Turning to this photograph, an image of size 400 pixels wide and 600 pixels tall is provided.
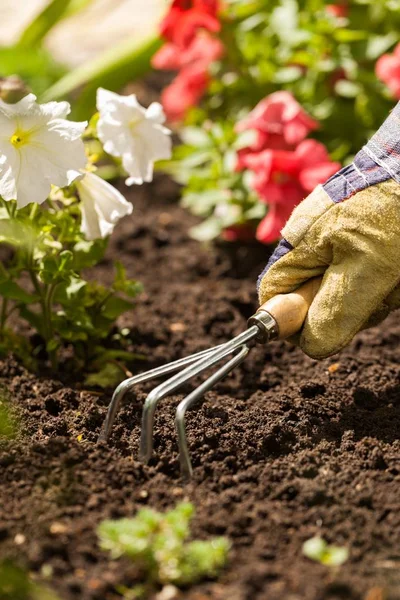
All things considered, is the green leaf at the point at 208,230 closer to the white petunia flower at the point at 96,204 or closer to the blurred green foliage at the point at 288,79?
the blurred green foliage at the point at 288,79

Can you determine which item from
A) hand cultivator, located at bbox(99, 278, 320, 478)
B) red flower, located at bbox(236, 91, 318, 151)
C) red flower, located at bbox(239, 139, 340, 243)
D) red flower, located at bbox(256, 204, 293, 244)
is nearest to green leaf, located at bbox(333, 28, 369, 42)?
red flower, located at bbox(236, 91, 318, 151)

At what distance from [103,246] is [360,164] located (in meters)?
0.64

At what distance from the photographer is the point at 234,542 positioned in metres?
1.35

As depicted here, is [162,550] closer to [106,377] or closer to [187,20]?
[106,377]

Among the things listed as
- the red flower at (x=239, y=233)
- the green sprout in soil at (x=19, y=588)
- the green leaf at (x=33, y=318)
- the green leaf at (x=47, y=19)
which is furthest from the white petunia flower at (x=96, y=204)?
the green leaf at (x=47, y=19)

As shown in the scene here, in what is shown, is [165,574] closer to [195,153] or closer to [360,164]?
[360,164]

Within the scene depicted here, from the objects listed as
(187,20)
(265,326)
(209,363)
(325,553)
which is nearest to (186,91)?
(187,20)

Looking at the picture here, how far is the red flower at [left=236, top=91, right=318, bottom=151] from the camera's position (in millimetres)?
2494

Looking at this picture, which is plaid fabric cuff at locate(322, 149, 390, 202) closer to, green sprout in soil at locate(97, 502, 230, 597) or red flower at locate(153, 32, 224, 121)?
green sprout in soil at locate(97, 502, 230, 597)

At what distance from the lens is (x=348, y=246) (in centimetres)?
161

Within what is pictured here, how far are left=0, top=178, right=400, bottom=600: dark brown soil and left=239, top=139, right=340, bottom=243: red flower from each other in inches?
17.6

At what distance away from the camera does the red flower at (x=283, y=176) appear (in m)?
2.41

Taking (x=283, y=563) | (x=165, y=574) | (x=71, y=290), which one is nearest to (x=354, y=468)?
(x=283, y=563)

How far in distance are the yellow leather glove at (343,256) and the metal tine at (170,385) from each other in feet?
0.50
